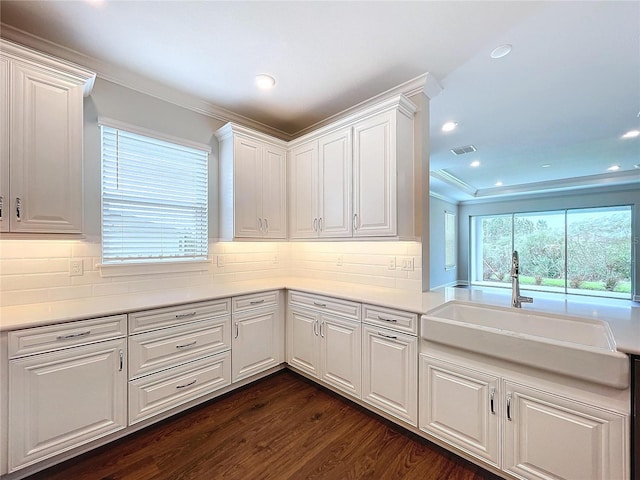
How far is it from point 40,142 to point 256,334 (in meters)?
2.08

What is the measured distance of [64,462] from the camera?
1.71 m

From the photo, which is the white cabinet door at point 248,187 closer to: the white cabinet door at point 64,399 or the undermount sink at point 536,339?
the white cabinet door at point 64,399

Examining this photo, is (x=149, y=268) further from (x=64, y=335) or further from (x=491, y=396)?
(x=491, y=396)

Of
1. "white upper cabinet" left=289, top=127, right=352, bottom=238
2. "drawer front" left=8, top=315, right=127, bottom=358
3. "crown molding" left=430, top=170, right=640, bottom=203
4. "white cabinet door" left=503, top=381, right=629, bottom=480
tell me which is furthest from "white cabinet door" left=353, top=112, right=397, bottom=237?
"crown molding" left=430, top=170, right=640, bottom=203

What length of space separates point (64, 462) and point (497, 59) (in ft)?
13.2

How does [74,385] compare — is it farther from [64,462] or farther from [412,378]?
[412,378]

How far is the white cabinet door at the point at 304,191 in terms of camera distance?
9.41 ft

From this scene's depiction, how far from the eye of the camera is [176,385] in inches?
82.7

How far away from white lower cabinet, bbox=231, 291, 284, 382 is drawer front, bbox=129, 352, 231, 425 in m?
0.13

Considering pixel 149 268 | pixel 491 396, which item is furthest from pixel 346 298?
pixel 149 268

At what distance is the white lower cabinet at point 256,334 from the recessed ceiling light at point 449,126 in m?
2.74

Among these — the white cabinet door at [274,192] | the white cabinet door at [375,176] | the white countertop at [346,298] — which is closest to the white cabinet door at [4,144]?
the white countertop at [346,298]

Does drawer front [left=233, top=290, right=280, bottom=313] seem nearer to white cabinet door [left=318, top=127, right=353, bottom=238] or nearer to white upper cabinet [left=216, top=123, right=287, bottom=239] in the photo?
white upper cabinet [left=216, top=123, right=287, bottom=239]

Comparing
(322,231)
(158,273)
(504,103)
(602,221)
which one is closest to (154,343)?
(158,273)
